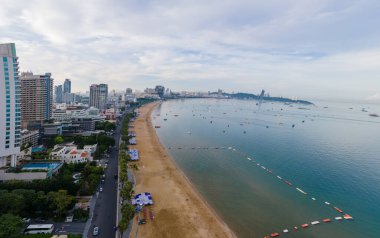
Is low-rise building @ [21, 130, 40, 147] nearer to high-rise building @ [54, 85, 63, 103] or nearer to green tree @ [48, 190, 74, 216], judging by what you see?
green tree @ [48, 190, 74, 216]

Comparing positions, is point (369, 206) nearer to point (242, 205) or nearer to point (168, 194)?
point (242, 205)

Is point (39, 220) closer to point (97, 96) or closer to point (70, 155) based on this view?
point (70, 155)

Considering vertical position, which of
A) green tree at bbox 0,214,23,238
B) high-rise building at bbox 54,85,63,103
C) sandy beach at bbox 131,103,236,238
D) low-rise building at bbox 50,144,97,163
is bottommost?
sandy beach at bbox 131,103,236,238

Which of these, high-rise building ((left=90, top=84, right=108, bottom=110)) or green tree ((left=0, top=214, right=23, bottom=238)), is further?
high-rise building ((left=90, top=84, right=108, bottom=110))

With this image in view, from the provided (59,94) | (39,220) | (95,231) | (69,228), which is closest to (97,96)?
(59,94)

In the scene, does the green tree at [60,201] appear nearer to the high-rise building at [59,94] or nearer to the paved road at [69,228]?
the paved road at [69,228]

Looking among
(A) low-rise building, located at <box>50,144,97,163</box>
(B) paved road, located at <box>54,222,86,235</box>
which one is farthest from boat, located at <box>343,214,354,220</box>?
(A) low-rise building, located at <box>50,144,97,163</box>
